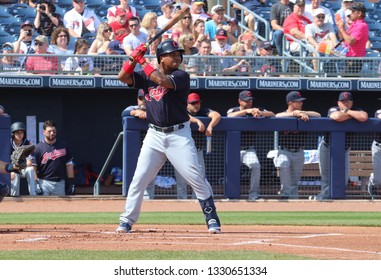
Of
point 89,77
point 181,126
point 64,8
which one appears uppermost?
point 64,8

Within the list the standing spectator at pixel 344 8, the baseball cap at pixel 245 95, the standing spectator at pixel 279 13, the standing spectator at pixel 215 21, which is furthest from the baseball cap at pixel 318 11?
the baseball cap at pixel 245 95

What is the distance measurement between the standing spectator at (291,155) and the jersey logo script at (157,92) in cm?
→ 595

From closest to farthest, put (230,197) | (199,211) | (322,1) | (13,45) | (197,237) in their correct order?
(197,237)
(199,211)
(230,197)
(13,45)
(322,1)

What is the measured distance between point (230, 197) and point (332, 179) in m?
1.62

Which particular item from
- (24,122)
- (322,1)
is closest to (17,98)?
(24,122)

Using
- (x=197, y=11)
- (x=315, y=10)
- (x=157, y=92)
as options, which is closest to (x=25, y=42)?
(x=197, y=11)

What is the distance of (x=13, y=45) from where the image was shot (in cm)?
1551

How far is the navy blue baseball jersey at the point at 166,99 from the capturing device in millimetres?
8586

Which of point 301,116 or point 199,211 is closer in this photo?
point 199,211

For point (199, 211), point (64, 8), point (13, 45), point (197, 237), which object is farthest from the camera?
point (64, 8)

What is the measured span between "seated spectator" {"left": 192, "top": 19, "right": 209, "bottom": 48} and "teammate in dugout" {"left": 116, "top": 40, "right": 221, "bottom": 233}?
23.2 feet

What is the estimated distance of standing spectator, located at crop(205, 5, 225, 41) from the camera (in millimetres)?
16516

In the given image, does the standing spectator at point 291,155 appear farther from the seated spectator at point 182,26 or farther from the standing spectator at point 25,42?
the standing spectator at point 25,42

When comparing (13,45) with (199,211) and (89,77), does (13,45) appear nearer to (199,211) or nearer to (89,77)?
(89,77)
